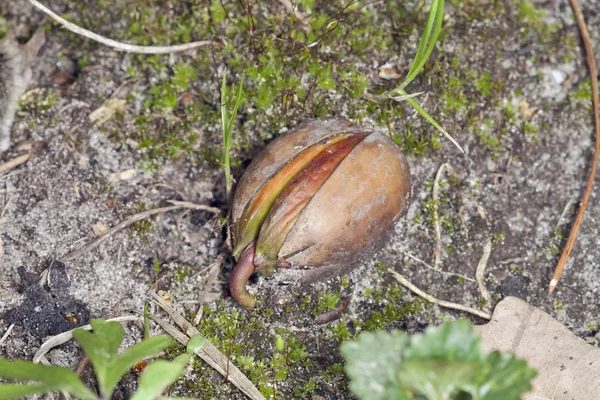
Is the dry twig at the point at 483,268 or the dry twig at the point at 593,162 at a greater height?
the dry twig at the point at 593,162

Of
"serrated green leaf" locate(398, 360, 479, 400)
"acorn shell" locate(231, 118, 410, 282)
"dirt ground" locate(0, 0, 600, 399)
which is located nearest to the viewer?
"serrated green leaf" locate(398, 360, 479, 400)

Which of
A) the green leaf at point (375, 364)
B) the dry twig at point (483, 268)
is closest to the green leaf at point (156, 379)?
the green leaf at point (375, 364)

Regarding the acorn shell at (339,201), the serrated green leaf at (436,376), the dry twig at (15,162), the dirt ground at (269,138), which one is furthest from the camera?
the dry twig at (15,162)

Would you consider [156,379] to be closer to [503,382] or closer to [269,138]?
[503,382]

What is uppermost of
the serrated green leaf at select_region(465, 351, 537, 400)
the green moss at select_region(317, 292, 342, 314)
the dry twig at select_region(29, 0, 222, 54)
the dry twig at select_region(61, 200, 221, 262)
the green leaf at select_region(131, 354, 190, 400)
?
the dry twig at select_region(29, 0, 222, 54)

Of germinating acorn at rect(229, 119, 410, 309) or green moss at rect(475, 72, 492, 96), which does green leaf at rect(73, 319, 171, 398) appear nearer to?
germinating acorn at rect(229, 119, 410, 309)

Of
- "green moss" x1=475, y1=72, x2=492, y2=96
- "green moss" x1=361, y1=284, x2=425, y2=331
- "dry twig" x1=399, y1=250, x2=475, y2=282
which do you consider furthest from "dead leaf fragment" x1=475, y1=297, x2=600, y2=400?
"green moss" x1=475, y1=72, x2=492, y2=96

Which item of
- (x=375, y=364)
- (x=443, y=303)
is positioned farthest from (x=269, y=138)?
(x=375, y=364)

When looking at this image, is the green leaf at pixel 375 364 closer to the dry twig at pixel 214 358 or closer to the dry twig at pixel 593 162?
the dry twig at pixel 214 358
